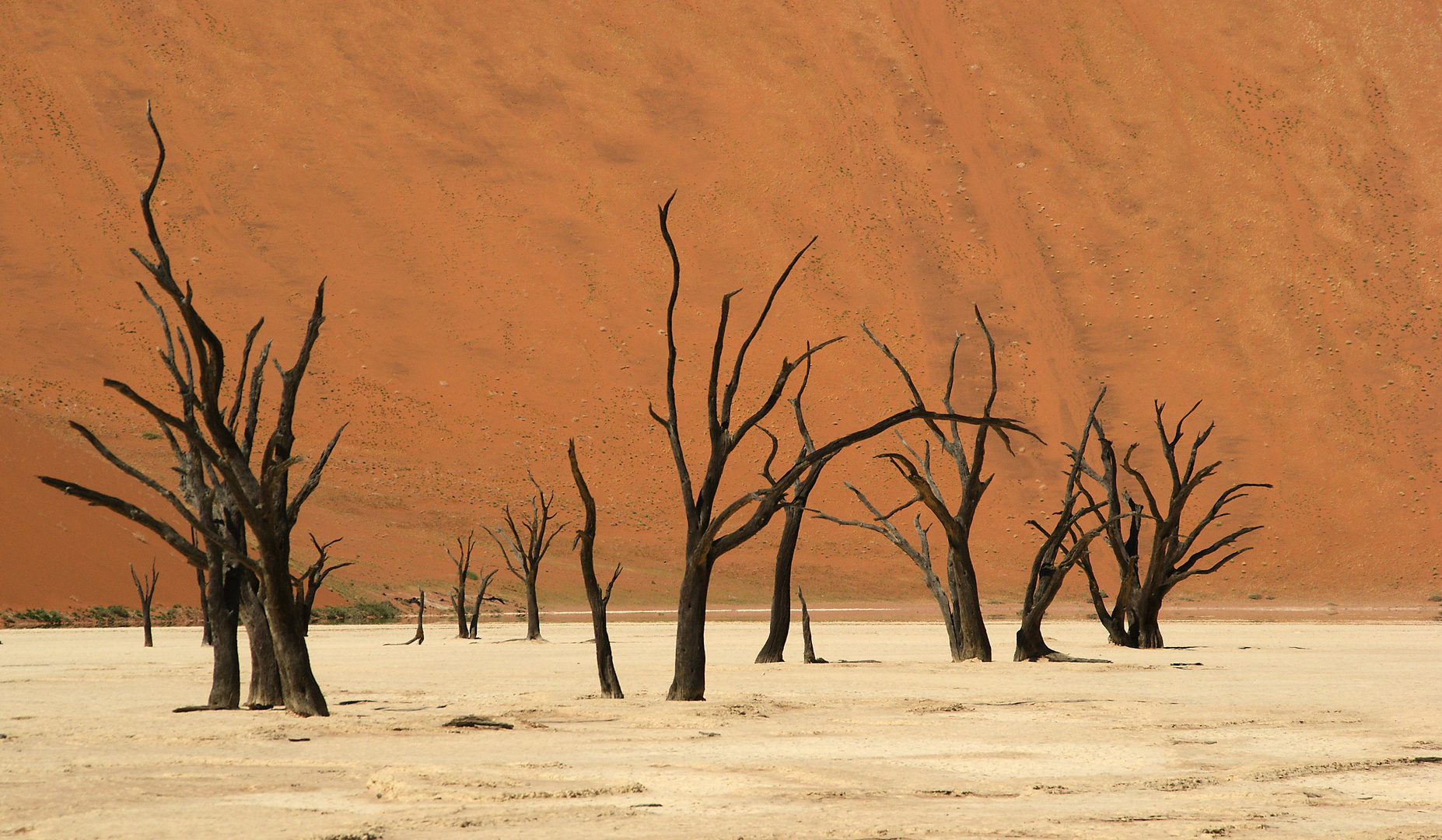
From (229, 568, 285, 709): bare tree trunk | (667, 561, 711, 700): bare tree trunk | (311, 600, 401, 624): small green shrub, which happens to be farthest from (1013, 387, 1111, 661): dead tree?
(311, 600, 401, 624): small green shrub

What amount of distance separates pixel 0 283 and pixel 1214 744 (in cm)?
6384

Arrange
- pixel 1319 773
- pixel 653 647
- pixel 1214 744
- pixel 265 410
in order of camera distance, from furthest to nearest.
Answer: pixel 265 410 → pixel 653 647 → pixel 1214 744 → pixel 1319 773

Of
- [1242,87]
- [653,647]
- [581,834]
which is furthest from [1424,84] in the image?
[581,834]

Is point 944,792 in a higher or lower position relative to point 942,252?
lower

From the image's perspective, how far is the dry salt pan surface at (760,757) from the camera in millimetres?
5934

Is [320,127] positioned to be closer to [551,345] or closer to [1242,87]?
[551,345]

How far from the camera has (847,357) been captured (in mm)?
62000

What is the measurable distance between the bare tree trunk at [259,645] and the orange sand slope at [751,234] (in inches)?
1465

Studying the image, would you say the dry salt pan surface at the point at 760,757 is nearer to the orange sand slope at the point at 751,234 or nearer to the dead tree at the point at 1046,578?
the dead tree at the point at 1046,578

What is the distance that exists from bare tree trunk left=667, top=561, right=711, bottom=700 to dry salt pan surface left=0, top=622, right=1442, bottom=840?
11.4 inches

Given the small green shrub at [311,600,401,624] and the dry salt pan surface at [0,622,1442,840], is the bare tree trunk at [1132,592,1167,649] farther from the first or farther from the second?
the small green shrub at [311,600,401,624]

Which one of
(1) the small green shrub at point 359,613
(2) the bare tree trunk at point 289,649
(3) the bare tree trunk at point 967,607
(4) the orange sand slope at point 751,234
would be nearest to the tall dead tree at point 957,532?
(3) the bare tree trunk at point 967,607

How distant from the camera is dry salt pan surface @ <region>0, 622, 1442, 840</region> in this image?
19.5 ft

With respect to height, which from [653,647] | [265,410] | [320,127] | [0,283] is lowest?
[653,647]
